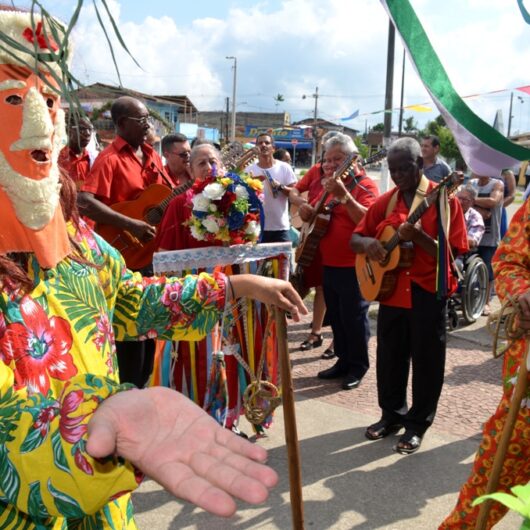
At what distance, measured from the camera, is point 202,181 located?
146 inches

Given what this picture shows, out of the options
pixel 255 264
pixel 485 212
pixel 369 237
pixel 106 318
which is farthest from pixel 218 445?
pixel 485 212

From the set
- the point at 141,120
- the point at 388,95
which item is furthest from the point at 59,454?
the point at 388,95

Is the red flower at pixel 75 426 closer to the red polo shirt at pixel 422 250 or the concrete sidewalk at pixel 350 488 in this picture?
the concrete sidewalk at pixel 350 488

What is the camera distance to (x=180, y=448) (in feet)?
3.48

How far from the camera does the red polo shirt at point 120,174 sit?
14.3 feet

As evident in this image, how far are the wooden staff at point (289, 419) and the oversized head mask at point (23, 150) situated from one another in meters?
1.03

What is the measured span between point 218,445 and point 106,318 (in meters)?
0.63

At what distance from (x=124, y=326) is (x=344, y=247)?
326cm

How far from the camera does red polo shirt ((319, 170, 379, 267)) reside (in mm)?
4883

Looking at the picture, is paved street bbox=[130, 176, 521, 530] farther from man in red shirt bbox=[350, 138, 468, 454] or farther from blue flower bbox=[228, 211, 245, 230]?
blue flower bbox=[228, 211, 245, 230]

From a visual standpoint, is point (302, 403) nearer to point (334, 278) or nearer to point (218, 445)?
point (334, 278)

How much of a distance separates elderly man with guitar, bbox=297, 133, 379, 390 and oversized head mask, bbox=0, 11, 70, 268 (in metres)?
3.48

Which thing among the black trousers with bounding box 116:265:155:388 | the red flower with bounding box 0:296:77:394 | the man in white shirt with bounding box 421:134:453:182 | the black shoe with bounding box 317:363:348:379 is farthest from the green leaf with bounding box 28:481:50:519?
the man in white shirt with bounding box 421:134:453:182

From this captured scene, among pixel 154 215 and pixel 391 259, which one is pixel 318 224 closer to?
pixel 391 259
